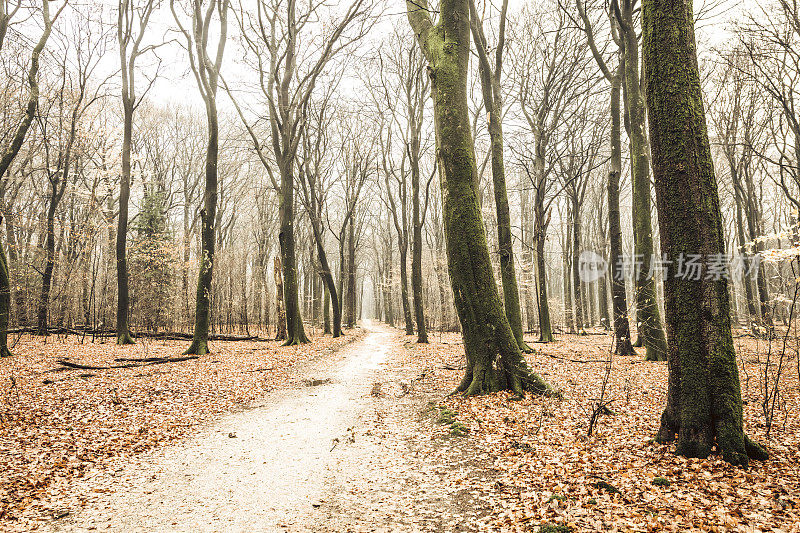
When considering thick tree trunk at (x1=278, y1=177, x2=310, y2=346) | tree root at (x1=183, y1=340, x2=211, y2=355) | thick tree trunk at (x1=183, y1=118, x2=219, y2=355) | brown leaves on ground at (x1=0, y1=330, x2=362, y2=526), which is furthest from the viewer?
thick tree trunk at (x1=278, y1=177, x2=310, y2=346)

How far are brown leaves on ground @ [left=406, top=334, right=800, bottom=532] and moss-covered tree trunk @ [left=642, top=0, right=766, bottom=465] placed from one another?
35 cm

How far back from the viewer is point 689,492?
10.3 ft

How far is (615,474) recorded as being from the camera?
365 centimetres

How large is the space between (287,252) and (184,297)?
8.67 meters

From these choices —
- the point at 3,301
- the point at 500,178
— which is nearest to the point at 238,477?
the point at 500,178

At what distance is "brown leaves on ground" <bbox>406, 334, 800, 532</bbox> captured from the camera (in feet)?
9.49

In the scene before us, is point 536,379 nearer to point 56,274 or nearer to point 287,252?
point 287,252

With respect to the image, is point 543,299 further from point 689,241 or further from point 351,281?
point 351,281

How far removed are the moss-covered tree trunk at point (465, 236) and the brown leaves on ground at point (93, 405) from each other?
4570 millimetres

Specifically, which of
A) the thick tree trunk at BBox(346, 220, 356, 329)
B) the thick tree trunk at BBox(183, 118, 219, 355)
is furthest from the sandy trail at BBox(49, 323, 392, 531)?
the thick tree trunk at BBox(346, 220, 356, 329)

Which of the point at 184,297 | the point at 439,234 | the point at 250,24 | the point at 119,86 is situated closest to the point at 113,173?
the point at 119,86

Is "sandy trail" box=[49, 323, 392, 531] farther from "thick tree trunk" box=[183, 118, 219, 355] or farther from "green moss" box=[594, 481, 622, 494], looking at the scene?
"thick tree trunk" box=[183, 118, 219, 355]

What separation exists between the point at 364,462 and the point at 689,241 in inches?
162

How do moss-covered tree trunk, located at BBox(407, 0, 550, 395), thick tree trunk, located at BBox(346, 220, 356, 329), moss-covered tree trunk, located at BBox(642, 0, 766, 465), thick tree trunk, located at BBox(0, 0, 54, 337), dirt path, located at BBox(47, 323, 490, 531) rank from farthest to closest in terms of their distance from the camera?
thick tree trunk, located at BBox(346, 220, 356, 329)
thick tree trunk, located at BBox(0, 0, 54, 337)
moss-covered tree trunk, located at BBox(407, 0, 550, 395)
moss-covered tree trunk, located at BBox(642, 0, 766, 465)
dirt path, located at BBox(47, 323, 490, 531)
